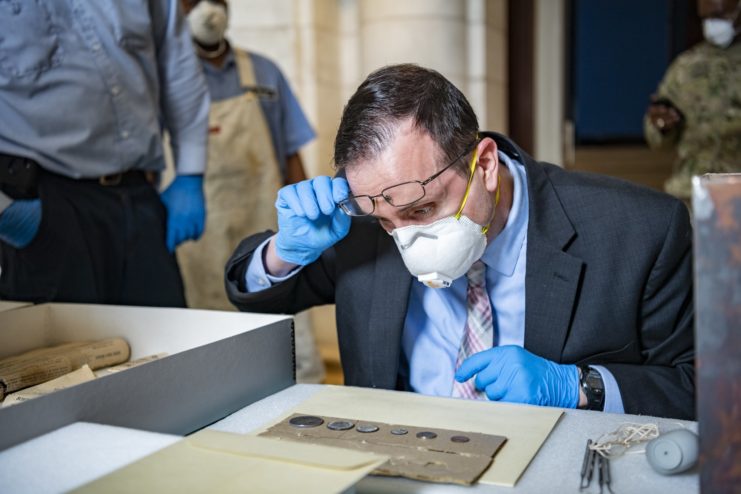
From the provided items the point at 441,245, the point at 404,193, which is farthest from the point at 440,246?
the point at 404,193

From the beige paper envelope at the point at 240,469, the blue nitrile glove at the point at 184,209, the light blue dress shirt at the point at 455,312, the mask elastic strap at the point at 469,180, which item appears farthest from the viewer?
the blue nitrile glove at the point at 184,209

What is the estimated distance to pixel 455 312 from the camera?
4.55 feet

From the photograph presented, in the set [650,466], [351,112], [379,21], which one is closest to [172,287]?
[351,112]

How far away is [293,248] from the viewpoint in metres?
1.41

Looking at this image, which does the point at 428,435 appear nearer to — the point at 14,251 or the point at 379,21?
the point at 14,251

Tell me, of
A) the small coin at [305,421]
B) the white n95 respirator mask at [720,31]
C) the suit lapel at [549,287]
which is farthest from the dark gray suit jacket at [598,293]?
the white n95 respirator mask at [720,31]

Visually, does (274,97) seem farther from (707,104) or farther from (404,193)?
(404,193)

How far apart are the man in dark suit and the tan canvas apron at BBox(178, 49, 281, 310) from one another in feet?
5.64

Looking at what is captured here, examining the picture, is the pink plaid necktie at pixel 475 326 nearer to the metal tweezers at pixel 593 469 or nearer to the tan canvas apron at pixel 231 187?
the metal tweezers at pixel 593 469

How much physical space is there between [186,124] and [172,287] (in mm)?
482

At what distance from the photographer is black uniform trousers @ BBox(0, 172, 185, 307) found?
1.86 metres

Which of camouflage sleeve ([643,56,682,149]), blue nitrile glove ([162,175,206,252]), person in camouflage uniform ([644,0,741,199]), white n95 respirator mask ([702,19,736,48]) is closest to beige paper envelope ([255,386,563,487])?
blue nitrile glove ([162,175,206,252])

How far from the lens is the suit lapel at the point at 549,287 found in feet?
4.21

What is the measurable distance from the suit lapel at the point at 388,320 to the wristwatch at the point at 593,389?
304mm
